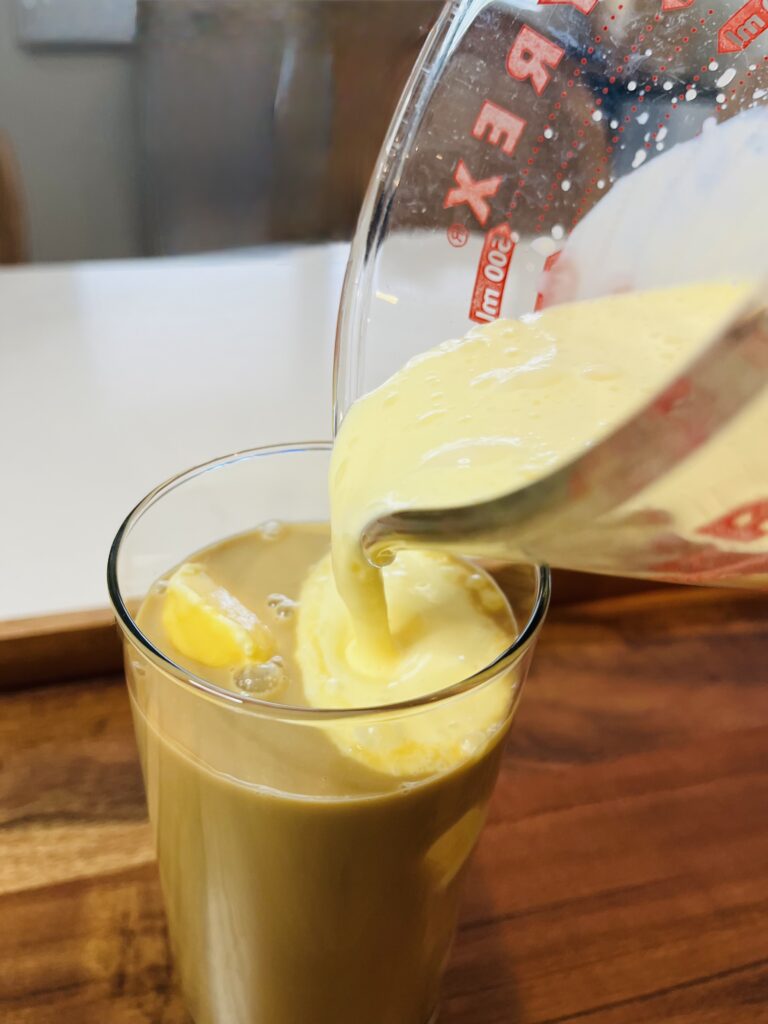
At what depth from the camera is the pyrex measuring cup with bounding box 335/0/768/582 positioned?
448mm

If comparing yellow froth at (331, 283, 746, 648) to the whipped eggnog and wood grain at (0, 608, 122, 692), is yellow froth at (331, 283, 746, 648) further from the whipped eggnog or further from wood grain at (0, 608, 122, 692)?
wood grain at (0, 608, 122, 692)

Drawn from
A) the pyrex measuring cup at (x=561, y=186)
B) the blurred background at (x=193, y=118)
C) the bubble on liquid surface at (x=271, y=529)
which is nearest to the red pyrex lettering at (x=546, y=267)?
the pyrex measuring cup at (x=561, y=186)

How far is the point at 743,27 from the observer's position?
18.6 inches

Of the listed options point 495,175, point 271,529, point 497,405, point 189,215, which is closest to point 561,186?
point 495,175

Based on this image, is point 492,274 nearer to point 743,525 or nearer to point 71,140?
point 743,525

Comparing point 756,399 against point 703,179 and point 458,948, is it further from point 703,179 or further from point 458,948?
point 458,948

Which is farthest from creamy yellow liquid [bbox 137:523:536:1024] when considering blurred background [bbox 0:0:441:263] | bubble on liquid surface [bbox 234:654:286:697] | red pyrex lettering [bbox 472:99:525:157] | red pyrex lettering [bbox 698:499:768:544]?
blurred background [bbox 0:0:441:263]

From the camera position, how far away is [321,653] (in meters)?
0.51

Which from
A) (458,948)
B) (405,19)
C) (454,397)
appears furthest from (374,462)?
(405,19)

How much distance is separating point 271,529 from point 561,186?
0.26 meters

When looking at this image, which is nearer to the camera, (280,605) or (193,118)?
(280,605)

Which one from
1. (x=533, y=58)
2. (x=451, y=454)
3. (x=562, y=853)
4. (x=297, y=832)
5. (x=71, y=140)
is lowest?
(x=71, y=140)

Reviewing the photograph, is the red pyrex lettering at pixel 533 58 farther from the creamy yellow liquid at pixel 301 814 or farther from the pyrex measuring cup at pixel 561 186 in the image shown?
the creamy yellow liquid at pixel 301 814

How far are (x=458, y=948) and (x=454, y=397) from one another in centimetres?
33
